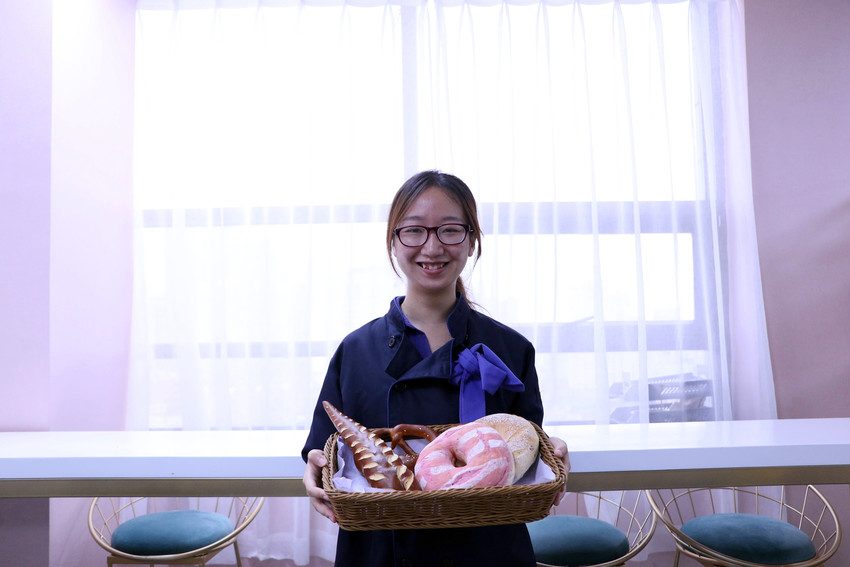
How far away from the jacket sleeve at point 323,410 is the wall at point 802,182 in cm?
202

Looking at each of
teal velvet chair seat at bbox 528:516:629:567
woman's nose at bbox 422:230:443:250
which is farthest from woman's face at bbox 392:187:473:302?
teal velvet chair seat at bbox 528:516:629:567

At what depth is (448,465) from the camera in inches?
37.2

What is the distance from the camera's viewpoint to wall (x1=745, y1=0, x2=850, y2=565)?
2.57m

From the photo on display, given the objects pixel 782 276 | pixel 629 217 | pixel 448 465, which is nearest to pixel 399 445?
pixel 448 465

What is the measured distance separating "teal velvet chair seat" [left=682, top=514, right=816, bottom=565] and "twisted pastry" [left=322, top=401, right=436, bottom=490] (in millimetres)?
1071

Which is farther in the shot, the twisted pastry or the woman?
the woman

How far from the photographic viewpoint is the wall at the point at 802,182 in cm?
257

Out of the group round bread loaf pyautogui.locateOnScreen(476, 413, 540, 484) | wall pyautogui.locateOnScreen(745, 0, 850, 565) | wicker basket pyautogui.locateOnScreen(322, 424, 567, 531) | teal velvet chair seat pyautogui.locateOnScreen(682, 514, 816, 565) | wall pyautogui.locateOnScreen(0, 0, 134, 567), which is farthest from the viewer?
wall pyautogui.locateOnScreen(745, 0, 850, 565)

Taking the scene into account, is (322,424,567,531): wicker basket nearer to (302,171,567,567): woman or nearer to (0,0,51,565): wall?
(302,171,567,567): woman

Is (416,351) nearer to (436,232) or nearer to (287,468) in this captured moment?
(436,232)

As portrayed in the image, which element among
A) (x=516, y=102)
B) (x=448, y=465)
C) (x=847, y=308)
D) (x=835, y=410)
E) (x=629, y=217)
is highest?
(x=516, y=102)

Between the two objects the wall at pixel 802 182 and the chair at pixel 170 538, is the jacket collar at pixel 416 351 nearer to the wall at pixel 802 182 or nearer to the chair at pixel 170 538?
the chair at pixel 170 538

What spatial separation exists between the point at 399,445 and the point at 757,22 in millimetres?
2433

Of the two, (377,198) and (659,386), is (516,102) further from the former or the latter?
(659,386)
